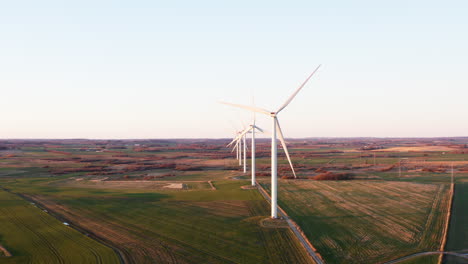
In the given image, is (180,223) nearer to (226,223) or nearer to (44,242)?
(226,223)

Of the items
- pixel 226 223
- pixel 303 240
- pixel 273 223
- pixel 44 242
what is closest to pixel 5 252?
pixel 44 242

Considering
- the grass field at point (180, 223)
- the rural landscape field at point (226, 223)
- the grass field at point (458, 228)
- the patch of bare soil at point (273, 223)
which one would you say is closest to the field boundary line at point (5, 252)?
the rural landscape field at point (226, 223)

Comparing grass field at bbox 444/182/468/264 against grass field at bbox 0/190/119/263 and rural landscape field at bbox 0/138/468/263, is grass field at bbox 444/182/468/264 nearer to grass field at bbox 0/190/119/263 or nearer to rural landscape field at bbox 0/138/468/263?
rural landscape field at bbox 0/138/468/263

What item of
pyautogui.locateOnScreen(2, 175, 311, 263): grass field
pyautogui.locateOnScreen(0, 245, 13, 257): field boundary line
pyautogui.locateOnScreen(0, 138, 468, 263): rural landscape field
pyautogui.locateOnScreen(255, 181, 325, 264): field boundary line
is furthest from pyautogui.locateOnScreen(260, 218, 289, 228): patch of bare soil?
pyautogui.locateOnScreen(0, 245, 13, 257): field boundary line

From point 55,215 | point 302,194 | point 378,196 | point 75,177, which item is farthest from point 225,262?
point 75,177

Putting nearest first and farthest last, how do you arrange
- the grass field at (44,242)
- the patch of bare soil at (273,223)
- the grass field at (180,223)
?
1. the grass field at (44,242)
2. the grass field at (180,223)
3. the patch of bare soil at (273,223)

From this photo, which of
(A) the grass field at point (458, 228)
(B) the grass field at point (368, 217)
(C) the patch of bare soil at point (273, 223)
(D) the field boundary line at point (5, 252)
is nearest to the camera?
(D) the field boundary line at point (5, 252)

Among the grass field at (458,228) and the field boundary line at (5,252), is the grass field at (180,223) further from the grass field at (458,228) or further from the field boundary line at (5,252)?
the grass field at (458,228)
